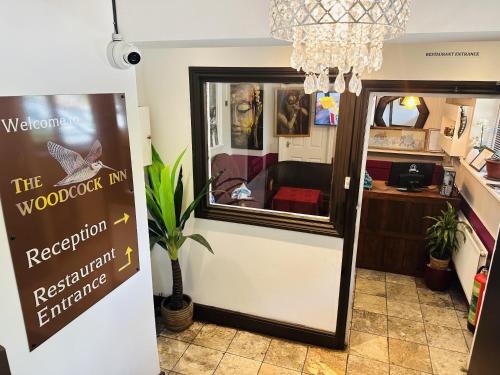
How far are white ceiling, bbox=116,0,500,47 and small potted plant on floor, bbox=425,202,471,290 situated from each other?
252 centimetres

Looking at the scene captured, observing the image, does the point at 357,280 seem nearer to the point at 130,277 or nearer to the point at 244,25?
the point at 130,277

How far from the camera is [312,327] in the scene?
2875mm

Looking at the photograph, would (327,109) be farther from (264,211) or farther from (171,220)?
(171,220)

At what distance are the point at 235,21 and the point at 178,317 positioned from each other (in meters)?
2.31

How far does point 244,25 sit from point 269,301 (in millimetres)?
2136

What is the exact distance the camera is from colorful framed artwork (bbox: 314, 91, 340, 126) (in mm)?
2543

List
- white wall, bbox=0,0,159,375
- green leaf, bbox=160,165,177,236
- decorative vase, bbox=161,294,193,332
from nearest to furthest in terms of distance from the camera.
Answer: white wall, bbox=0,0,159,375
green leaf, bbox=160,165,177,236
decorative vase, bbox=161,294,193,332

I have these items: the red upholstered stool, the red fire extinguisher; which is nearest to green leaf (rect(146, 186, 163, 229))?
the red upholstered stool

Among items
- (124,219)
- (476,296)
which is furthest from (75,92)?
(476,296)

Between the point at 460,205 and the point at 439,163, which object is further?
the point at 439,163

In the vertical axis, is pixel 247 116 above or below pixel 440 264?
above

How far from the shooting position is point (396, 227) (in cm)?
389

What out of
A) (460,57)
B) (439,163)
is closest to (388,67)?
(460,57)

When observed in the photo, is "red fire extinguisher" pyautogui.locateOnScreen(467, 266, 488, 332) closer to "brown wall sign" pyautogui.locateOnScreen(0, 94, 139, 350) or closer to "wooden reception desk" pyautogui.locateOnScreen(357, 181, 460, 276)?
"wooden reception desk" pyautogui.locateOnScreen(357, 181, 460, 276)
